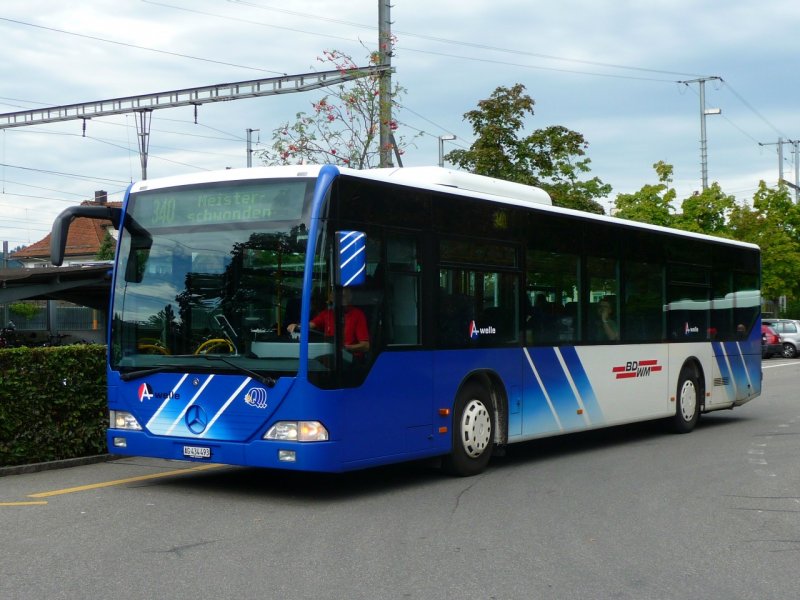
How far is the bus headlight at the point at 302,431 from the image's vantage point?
9.41m

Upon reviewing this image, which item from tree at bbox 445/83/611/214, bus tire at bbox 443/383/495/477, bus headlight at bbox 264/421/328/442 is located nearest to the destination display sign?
bus headlight at bbox 264/421/328/442

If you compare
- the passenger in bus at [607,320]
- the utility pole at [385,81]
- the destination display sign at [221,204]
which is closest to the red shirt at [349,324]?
the destination display sign at [221,204]

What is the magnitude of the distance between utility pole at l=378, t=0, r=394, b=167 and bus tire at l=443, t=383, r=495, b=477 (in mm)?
9388

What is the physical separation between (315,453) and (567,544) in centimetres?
237

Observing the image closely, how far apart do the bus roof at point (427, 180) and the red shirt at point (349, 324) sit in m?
1.21

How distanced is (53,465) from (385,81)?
36.6ft

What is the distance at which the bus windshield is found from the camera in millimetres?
9602

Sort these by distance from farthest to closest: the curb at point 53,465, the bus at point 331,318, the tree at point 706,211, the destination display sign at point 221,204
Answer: the tree at point 706,211, the curb at point 53,465, the destination display sign at point 221,204, the bus at point 331,318

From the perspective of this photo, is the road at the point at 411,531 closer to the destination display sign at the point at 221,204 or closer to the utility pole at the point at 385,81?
the destination display sign at the point at 221,204

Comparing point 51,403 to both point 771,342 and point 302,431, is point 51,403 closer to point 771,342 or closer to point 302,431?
point 302,431

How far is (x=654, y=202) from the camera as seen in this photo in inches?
2036

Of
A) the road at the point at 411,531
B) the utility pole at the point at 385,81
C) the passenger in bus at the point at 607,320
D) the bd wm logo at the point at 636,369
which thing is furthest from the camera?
the utility pole at the point at 385,81

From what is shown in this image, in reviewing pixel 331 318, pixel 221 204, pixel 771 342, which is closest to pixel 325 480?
pixel 331 318

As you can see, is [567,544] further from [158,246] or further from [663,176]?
[663,176]
